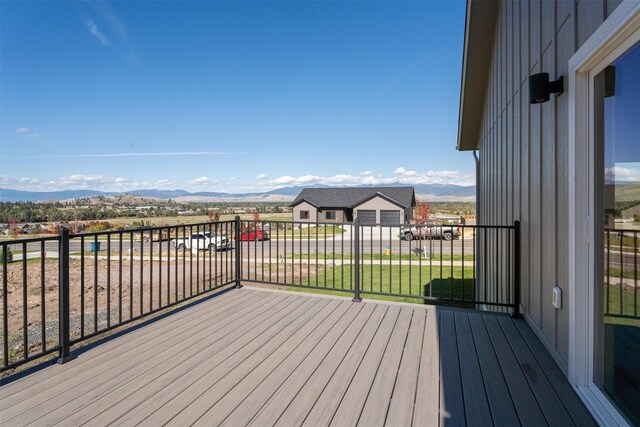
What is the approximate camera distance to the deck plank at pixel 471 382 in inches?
60.1

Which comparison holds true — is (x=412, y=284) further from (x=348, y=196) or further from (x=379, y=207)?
(x=348, y=196)

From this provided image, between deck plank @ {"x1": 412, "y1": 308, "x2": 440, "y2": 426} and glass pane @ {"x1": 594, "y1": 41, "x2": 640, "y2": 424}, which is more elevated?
glass pane @ {"x1": 594, "y1": 41, "x2": 640, "y2": 424}

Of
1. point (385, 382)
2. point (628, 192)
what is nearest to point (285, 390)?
point (385, 382)

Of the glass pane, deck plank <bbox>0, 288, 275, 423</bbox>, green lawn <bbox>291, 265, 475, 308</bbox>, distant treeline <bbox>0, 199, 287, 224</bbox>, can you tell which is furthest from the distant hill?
distant treeline <bbox>0, 199, 287, 224</bbox>

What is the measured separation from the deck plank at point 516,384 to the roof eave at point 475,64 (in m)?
4.06

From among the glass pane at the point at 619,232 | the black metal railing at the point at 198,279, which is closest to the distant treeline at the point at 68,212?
the black metal railing at the point at 198,279

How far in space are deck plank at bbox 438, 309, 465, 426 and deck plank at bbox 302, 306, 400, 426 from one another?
419 millimetres

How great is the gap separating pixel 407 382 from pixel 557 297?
3.64ft

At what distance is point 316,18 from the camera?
38.9 ft

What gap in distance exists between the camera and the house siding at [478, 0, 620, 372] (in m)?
1.88

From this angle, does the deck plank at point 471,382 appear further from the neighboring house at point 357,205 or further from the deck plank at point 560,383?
the neighboring house at point 357,205

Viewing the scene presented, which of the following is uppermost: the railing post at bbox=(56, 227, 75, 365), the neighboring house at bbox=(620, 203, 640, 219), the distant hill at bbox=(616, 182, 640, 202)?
the distant hill at bbox=(616, 182, 640, 202)

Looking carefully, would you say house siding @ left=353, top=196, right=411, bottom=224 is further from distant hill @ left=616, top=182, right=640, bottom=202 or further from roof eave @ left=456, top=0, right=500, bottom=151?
distant hill @ left=616, top=182, right=640, bottom=202

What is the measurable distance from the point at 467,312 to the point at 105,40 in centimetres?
1897
